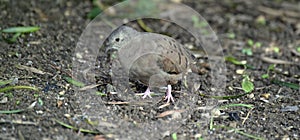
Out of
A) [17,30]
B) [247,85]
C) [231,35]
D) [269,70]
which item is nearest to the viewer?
[247,85]

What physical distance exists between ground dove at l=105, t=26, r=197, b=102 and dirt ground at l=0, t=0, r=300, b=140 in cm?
22

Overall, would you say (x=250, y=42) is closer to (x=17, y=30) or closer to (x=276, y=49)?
(x=276, y=49)

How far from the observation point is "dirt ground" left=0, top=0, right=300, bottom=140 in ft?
13.0

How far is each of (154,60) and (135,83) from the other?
51 centimetres

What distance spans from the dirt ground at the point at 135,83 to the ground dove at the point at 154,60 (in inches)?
8.7

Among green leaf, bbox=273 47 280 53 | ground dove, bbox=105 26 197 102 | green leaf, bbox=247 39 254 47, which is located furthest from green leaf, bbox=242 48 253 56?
ground dove, bbox=105 26 197 102

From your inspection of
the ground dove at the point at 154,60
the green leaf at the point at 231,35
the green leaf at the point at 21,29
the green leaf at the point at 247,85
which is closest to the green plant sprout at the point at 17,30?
the green leaf at the point at 21,29

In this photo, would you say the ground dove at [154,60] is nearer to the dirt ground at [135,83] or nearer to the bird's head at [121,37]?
the bird's head at [121,37]

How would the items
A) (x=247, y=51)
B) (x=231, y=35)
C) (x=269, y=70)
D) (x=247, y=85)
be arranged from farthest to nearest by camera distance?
1. (x=231, y=35)
2. (x=247, y=51)
3. (x=269, y=70)
4. (x=247, y=85)

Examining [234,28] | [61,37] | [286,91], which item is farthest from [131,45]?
[234,28]

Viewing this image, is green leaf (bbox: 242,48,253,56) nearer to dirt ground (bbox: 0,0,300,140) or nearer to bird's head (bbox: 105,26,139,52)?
dirt ground (bbox: 0,0,300,140)

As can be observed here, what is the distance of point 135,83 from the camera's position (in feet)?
15.3

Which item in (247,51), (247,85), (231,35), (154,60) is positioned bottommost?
(247,85)

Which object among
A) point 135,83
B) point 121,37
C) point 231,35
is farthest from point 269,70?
point 121,37
